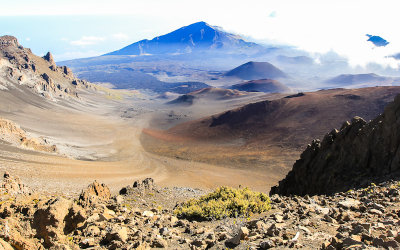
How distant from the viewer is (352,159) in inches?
612

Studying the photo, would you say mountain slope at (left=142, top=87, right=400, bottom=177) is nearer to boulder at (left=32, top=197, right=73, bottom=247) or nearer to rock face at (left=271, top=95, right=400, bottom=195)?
rock face at (left=271, top=95, right=400, bottom=195)

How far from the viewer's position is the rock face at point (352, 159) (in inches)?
532

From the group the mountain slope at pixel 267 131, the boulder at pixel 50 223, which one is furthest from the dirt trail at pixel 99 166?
the boulder at pixel 50 223

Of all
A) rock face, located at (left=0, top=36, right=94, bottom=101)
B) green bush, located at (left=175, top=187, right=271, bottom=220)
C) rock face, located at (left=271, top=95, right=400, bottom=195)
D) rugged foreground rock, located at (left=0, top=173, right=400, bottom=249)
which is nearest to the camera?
rugged foreground rock, located at (left=0, top=173, right=400, bottom=249)

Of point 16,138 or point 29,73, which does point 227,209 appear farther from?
point 29,73

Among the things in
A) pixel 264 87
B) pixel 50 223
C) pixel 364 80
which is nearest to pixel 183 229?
pixel 50 223

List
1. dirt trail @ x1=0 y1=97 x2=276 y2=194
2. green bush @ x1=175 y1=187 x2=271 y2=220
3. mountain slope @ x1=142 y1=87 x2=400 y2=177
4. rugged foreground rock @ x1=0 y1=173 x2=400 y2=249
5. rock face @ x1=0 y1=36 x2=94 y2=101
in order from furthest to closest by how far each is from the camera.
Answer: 1. rock face @ x1=0 y1=36 x2=94 y2=101
2. mountain slope @ x1=142 y1=87 x2=400 y2=177
3. dirt trail @ x1=0 y1=97 x2=276 y2=194
4. green bush @ x1=175 y1=187 x2=271 y2=220
5. rugged foreground rock @ x1=0 y1=173 x2=400 y2=249

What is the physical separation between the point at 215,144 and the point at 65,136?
25945mm

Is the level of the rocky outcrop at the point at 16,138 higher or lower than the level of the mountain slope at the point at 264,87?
lower

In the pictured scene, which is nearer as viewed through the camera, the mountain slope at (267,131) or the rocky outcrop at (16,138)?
the rocky outcrop at (16,138)

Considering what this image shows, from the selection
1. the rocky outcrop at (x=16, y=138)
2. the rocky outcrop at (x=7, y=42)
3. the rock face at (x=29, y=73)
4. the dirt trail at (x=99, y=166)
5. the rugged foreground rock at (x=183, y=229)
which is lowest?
the dirt trail at (x=99, y=166)

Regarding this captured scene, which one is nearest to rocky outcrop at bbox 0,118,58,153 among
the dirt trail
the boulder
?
the dirt trail

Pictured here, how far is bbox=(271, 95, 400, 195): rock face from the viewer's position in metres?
13.5

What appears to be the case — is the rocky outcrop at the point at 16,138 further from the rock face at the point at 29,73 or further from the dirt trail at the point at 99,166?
the rock face at the point at 29,73
